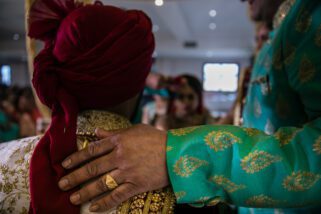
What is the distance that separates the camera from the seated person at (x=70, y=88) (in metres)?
0.51

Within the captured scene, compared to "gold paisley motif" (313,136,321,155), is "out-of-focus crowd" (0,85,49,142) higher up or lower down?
lower down

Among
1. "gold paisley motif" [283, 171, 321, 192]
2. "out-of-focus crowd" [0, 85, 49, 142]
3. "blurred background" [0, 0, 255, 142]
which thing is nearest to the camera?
"gold paisley motif" [283, 171, 321, 192]

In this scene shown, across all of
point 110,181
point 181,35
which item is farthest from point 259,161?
point 181,35

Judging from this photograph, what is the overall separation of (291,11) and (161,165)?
45cm

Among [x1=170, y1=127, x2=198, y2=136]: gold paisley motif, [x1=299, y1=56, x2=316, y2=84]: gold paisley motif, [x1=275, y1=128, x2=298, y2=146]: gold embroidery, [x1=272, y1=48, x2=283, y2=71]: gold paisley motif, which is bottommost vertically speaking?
[x1=275, y1=128, x2=298, y2=146]: gold embroidery

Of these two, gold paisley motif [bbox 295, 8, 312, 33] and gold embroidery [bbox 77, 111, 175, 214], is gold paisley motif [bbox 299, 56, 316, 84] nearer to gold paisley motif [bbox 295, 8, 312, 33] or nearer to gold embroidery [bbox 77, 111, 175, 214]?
gold paisley motif [bbox 295, 8, 312, 33]

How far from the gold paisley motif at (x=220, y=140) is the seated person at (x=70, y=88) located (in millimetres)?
112

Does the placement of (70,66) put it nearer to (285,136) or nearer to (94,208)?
(94,208)

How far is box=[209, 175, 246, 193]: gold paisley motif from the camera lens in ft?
1.63

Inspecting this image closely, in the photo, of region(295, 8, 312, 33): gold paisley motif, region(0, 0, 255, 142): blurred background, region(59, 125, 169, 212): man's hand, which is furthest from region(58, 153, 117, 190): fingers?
region(295, 8, 312, 33): gold paisley motif

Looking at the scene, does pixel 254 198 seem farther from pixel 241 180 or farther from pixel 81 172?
pixel 81 172

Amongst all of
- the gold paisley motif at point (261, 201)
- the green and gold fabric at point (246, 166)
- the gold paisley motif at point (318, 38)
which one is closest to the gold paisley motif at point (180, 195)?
the green and gold fabric at point (246, 166)

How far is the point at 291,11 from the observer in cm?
70

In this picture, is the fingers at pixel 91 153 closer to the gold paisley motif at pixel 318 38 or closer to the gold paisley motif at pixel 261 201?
the gold paisley motif at pixel 261 201
